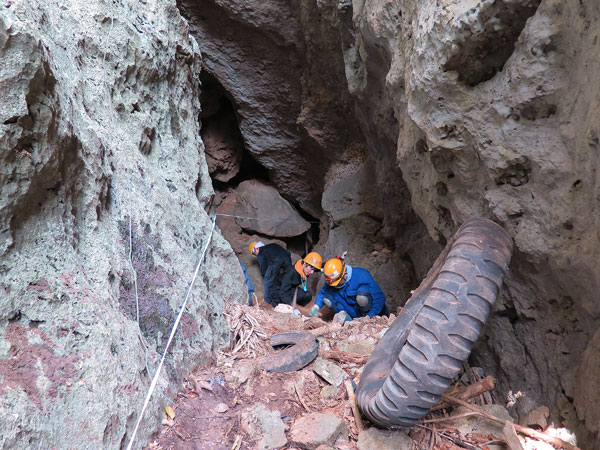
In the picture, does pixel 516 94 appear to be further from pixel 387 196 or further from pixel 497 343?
pixel 387 196

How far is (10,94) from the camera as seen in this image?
140 centimetres

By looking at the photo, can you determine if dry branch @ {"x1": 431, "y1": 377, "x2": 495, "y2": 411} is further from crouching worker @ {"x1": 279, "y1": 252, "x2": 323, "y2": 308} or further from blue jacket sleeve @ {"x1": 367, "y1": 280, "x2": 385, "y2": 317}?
crouching worker @ {"x1": 279, "y1": 252, "x2": 323, "y2": 308}

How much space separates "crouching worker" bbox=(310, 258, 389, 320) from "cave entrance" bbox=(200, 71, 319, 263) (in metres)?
3.07

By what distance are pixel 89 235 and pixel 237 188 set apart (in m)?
6.53

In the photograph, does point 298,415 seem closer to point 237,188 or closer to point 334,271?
point 334,271

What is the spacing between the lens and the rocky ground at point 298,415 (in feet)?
6.12

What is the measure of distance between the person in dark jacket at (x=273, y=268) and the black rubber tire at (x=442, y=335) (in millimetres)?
3345

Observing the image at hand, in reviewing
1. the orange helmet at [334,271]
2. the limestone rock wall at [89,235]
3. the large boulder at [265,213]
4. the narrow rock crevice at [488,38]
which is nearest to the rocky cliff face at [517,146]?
the narrow rock crevice at [488,38]

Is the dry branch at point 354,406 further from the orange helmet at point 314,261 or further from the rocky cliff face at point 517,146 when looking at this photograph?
the orange helmet at point 314,261

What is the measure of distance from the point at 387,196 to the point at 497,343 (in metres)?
2.80

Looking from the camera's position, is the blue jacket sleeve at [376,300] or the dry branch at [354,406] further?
the blue jacket sleeve at [376,300]

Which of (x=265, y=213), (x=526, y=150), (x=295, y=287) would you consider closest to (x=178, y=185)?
(x=526, y=150)

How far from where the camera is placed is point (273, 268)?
5355mm

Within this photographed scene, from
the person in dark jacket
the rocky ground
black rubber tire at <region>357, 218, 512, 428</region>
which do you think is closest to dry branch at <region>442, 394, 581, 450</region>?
the rocky ground
